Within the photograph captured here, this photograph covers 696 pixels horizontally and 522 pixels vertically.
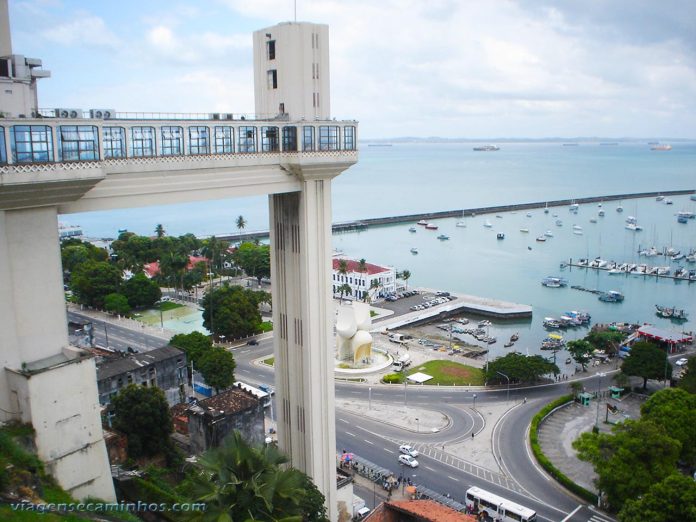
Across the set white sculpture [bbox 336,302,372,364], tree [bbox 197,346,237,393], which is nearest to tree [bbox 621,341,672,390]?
white sculpture [bbox 336,302,372,364]

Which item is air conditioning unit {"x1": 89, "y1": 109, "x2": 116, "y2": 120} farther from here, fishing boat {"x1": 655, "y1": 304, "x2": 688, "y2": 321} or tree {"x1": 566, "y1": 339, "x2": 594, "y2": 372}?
fishing boat {"x1": 655, "y1": 304, "x2": 688, "y2": 321}

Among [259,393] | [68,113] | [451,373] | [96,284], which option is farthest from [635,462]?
[96,284]

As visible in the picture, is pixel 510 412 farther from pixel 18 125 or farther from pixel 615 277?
pixel 615 277

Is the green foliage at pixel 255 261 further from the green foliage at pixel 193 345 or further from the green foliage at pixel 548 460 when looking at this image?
the green foliage at pixel 548 460

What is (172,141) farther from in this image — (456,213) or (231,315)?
(456,213)

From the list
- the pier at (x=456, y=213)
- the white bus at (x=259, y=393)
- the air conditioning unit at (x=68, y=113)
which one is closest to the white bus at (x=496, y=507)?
the white bus at (x=259, y=393)

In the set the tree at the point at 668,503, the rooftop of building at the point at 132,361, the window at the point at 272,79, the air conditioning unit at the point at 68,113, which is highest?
the window at the point at 272,79

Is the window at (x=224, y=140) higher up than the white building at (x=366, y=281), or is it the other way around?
the window at (x=224, y=140)
